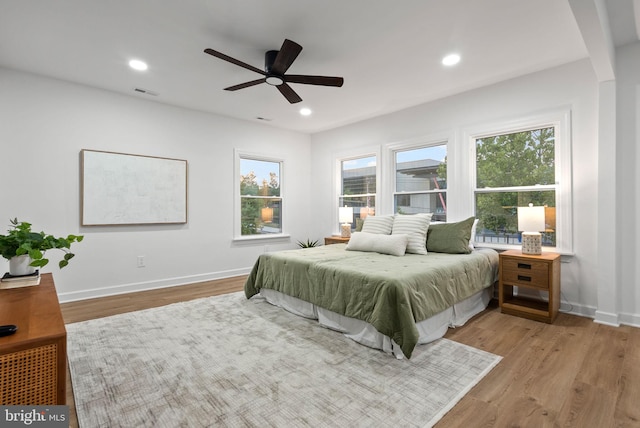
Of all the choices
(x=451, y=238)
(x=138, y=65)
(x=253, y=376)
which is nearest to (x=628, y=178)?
(x=451, y=238)

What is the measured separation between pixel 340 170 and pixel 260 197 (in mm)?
1561

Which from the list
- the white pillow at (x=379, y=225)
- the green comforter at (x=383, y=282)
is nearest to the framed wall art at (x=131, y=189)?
the green comforter at (x=383, y=282)

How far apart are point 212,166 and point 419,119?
3.25m

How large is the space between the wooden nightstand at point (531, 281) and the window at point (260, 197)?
149 inches

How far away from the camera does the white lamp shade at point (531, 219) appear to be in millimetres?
3152

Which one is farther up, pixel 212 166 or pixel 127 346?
pixel 212 166

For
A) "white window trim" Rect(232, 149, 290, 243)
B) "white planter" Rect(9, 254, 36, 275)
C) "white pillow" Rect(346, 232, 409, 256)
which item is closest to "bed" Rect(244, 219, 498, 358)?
"white pillow" Rect(346, 232, 409, 256)

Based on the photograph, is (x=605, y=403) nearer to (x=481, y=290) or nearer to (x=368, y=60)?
(x=481, y=290)

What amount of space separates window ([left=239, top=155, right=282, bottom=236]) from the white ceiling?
166 centimetres

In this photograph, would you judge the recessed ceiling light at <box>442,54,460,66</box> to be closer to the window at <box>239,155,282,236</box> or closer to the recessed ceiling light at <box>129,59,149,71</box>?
the recessed ceiling light at <box>129,59,149,71</box>

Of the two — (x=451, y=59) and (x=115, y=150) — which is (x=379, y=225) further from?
(x=115, y=150)

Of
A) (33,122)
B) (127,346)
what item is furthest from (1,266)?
(127,346)

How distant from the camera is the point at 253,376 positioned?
2.07 m

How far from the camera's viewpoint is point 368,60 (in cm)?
319
